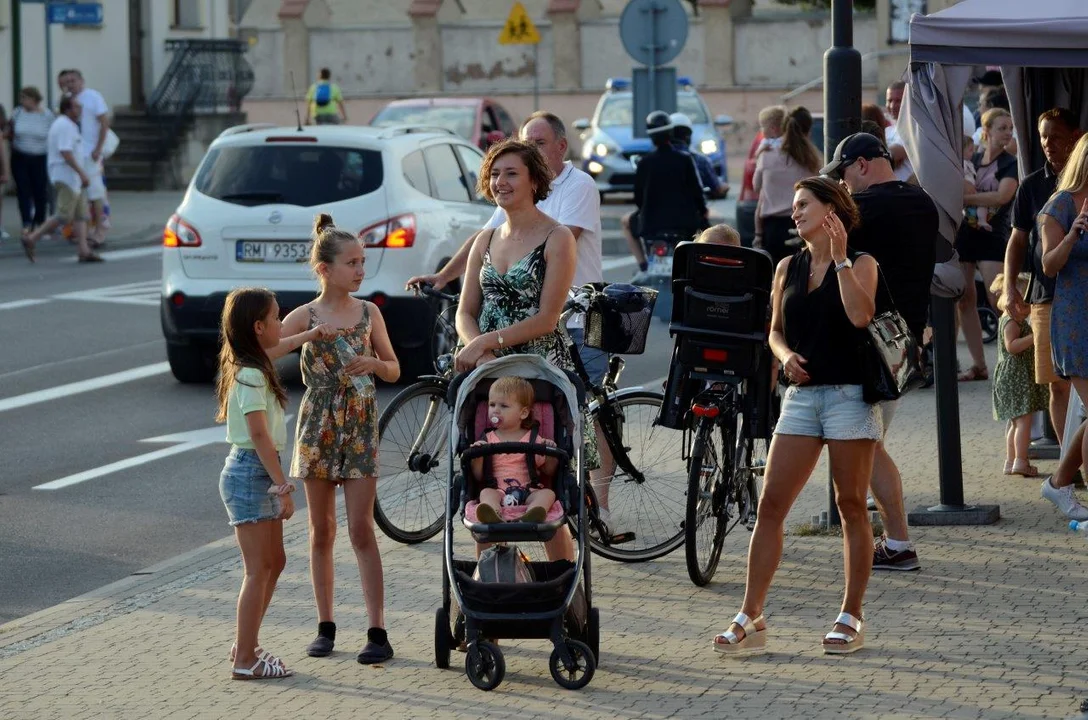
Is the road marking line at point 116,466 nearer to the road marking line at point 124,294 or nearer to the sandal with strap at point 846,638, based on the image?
the sandal with strap at point 846,638

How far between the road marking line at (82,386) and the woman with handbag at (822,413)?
7795mm

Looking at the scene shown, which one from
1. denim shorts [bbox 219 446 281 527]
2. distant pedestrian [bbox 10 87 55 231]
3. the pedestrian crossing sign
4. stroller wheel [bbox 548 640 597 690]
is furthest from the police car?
stroller wheel [bbox 548 640 597 690]

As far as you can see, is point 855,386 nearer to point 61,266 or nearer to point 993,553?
point 993,553

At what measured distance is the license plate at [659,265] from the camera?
16641 millimetres

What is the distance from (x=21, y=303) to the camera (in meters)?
19.0

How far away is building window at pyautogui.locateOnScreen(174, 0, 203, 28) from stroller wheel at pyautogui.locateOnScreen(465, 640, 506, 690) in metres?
39.3

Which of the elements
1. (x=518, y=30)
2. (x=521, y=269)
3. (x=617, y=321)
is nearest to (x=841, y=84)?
(x=617, y=321)

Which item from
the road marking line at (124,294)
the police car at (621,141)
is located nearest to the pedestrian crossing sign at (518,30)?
the police car at (621,141)

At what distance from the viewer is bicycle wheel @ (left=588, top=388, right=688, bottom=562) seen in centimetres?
834

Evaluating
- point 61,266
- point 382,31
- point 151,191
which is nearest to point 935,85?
point 61,266

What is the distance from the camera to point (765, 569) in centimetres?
676

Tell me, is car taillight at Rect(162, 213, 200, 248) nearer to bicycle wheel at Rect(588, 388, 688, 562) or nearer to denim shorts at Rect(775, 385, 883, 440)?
bicycle wheel at Rect(588, 388, 688, 562)

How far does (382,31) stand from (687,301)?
4175cm

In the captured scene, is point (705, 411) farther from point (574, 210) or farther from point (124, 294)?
point (124, 294)
